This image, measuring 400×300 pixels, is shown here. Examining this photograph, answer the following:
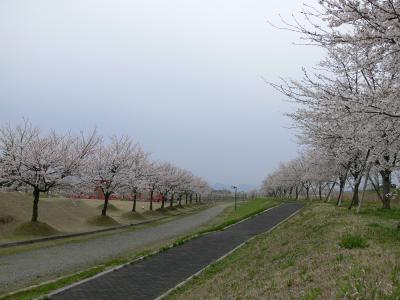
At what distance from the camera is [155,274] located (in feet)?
39.5

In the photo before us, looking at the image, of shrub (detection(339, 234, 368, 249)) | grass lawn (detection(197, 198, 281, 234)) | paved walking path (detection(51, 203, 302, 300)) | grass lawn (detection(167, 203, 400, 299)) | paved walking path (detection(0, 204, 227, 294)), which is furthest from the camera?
grass lawn (detection(197, 198, 281, 234))

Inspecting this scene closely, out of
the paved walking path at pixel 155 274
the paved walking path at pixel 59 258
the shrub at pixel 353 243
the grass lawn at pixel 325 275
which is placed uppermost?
the shrub at pixel 353 243

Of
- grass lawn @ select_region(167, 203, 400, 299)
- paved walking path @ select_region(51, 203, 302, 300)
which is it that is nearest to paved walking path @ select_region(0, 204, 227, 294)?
paved walking path @ select_region(51, 203, 302, 300)

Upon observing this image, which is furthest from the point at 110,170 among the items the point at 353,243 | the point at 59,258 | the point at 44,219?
the point at 353,243

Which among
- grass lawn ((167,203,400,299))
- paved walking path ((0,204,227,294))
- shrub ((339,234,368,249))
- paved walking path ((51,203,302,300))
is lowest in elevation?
paved walking path ((0,204,227,294))

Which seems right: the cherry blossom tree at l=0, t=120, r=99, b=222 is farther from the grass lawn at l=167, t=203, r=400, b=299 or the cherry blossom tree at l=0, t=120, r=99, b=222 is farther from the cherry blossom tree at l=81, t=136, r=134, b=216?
the grass lawn at l=167, t=203, r=400, b=299

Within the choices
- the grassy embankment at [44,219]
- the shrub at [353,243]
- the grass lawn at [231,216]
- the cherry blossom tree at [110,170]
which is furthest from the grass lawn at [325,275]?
the cherry blossom tree at [110,170]

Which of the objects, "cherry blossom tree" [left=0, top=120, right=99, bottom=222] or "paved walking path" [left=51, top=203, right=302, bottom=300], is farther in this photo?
"cherry blossom tree" [left=0, top=120, right=99, bottom=222]

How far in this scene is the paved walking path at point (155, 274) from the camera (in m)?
9.61

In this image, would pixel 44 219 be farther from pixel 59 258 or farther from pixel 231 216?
pixel 231 216

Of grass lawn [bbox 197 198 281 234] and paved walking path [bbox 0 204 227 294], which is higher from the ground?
grass lawn [bbox 197 198 281 234]

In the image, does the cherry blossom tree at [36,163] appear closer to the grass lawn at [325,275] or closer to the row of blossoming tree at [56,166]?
the row of blossoming tree at [56,166]

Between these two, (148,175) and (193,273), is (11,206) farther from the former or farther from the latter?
(148,175)

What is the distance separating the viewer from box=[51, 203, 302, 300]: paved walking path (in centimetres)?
961
